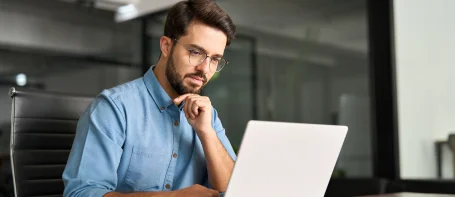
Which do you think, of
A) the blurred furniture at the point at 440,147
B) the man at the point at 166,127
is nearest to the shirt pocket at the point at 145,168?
the man at the point at 166,127

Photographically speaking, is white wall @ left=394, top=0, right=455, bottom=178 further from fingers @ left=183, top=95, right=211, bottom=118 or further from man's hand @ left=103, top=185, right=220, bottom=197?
man's hand @ left=103, top=185, right=220, bottom=197

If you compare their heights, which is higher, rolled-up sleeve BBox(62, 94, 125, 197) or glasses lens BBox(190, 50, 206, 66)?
glasses lens BBox(190, 50, 206, 66)

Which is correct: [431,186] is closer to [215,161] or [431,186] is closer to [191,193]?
[215,161]

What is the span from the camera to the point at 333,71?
3.63m

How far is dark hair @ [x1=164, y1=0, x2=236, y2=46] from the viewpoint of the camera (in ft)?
5.08

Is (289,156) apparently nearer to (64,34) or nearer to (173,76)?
(173,76)

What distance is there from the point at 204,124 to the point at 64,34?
12.6 feet

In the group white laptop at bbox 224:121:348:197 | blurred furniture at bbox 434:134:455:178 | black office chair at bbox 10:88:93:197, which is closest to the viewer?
white laptop at bbox 224:121:348:197

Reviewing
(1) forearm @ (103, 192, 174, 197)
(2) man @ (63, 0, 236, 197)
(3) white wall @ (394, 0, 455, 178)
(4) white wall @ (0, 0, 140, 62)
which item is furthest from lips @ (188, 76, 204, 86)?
(4) white wall @ (0, 0, 140, 62)

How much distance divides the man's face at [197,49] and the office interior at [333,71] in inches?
36.3

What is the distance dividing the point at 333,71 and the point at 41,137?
2.37m

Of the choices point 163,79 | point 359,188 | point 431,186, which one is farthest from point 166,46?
point 431,186

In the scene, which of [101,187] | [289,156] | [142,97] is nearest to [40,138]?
[142,97]

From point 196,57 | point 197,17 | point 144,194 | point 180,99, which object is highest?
point 197,17
